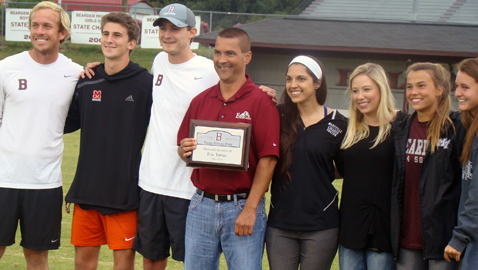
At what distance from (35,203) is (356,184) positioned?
258cm

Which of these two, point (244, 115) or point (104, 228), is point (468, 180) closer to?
point (244, 115)

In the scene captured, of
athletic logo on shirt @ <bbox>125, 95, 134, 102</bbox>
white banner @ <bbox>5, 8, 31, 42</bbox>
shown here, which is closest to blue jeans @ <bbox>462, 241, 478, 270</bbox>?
athletic logo on shirt @ <bbox>125, 95, 134, 102</bbox>

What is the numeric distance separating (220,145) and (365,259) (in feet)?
4.22

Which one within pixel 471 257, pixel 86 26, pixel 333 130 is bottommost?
pixel 471 257

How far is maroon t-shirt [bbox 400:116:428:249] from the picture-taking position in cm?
341

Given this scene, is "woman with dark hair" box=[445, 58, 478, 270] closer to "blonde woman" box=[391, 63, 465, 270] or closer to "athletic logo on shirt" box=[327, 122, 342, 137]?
"blonde woman" box=[391, 63, 465, 270]

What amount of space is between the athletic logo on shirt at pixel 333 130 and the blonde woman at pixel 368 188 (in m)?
0.08

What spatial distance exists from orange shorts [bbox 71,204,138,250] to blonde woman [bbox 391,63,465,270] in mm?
2074

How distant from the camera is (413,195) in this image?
11.3ft

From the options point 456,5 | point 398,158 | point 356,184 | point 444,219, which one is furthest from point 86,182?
point 456,5

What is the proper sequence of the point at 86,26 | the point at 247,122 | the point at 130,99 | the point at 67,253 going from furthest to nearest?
the point at 86,26
the point at 67,253
the point at 130,99
the point at 247,122

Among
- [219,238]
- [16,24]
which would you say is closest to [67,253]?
[219,238]

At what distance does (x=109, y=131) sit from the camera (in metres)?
4.14

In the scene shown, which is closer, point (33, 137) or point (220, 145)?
point (220, 145)
